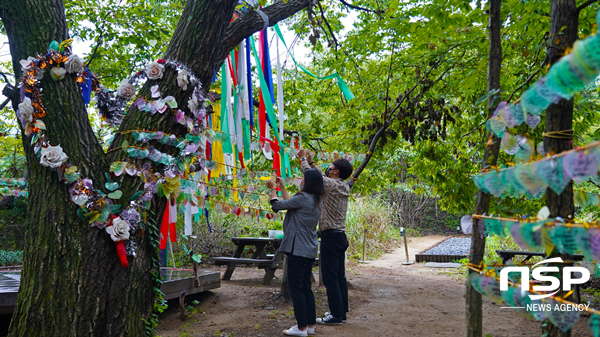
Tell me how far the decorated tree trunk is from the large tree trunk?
74.9 inches

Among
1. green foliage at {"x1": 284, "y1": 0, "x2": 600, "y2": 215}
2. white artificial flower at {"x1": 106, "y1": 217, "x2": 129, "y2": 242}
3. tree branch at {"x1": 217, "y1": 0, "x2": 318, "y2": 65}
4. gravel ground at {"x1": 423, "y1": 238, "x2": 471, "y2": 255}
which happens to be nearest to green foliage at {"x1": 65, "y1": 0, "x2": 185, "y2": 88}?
green foliage at {"x1": 284, "y1": 0, "x2": 600, "y2": 215}

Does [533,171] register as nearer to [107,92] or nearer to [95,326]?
[95,326]

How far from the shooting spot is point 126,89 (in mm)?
2697

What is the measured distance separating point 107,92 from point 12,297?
188 centimetres

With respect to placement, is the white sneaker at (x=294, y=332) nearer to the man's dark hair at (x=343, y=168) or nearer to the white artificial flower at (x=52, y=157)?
the man's dark hair at (x=343, y=168)

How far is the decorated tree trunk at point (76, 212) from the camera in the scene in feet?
7.66

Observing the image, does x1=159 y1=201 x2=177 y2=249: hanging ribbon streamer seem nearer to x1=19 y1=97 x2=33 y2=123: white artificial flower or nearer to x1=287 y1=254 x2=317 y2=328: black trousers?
x1=287 y1=254 x2=317 y2=328: black trousers

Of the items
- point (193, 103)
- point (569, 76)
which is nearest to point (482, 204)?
point (569, 76)

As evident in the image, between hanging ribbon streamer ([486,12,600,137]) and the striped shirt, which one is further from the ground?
hanging ribbon streamer ([486,12,600,137])

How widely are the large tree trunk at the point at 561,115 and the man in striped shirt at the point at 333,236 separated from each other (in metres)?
2.04

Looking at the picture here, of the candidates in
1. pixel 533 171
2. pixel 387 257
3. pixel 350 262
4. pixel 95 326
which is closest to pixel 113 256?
pixel 95 326

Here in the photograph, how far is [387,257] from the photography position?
37.1ft

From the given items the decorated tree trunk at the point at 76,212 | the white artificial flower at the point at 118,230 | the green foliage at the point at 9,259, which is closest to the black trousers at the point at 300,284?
the decorated tree trunk at the point at 76,212

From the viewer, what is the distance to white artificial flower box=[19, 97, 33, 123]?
2.40m
